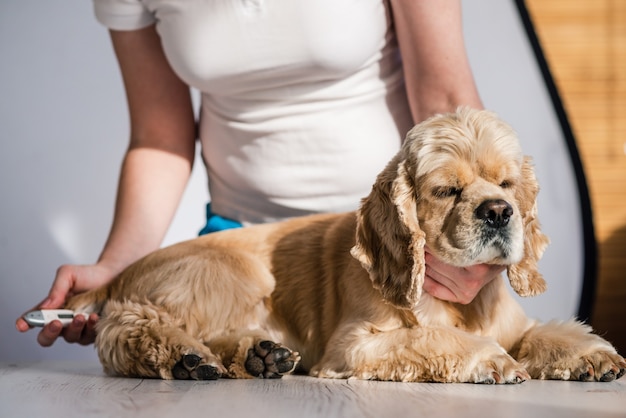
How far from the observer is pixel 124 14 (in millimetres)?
3070

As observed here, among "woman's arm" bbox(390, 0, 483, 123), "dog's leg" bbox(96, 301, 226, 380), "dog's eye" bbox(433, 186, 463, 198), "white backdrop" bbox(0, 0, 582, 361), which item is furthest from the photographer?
"white backdrop" bbox(0, 0, 582, 361)

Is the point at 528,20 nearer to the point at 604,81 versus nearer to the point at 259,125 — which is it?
the point at 604,81

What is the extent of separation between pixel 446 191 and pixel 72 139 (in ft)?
9.81

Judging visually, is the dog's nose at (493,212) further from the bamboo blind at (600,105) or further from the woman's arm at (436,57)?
the bamboo blind at (600,105)

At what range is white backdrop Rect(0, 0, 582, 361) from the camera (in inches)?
174

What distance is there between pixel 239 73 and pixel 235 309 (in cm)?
80

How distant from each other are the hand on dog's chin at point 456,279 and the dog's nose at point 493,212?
14 centimetres

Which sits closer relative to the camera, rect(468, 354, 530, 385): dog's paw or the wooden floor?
the wooden floor

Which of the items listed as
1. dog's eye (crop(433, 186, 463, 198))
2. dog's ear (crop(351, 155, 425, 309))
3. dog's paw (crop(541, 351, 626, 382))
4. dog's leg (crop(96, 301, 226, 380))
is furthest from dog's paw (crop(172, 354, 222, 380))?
dog's paw (crop(541, 351, 626, 382))

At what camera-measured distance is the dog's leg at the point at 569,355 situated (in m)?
2.00

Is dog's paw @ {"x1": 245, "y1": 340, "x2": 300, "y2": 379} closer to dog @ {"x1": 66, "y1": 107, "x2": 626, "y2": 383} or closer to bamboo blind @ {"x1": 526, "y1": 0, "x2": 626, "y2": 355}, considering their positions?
dog @ {"x1": 66, "y1": 107, "x2": 626, "y2": 383}

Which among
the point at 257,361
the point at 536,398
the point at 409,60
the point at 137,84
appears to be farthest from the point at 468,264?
the point at 137,84

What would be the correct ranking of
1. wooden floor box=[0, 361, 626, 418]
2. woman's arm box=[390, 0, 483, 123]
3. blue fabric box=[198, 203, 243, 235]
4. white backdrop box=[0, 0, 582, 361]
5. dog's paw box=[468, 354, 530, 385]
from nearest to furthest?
wooden floor box=[0, 361, 626, 418] → dog's paw box=[468, 354, 530, 385] → woman's arm box=[390, 0, 483, 123] → blue fabric box=[198, 203, 243, 235] → white backdrop box=[0, 0, 582, 361]

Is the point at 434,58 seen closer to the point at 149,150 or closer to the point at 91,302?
the point at 149,150
